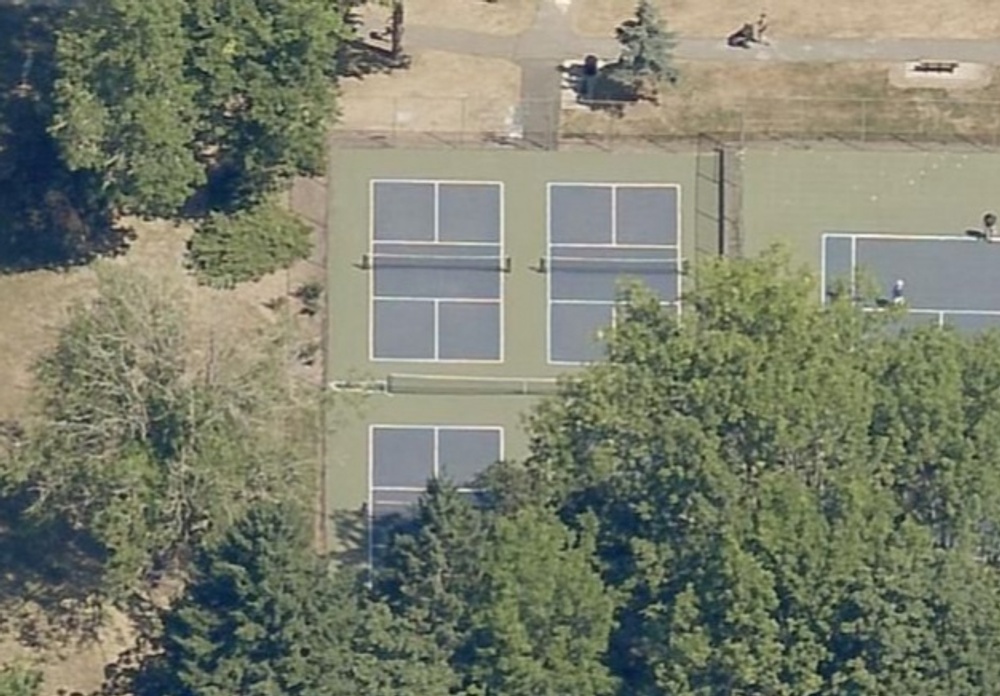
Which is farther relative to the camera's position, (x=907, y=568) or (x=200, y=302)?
(x=200, y=302)

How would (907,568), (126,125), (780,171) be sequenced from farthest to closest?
(780,171), (126,125), (907,568)

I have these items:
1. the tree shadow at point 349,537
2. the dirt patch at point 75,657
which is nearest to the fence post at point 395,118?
the tree shadow at point 349,537

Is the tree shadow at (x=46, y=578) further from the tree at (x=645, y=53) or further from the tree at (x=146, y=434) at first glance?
the tree at (x=645, y=53)

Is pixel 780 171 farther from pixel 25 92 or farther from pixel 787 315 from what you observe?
pixel 25 92

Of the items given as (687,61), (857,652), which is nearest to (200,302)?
(687,61)

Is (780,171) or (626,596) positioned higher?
(780,171)

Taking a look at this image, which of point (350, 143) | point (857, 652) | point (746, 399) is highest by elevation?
point (350, 143)

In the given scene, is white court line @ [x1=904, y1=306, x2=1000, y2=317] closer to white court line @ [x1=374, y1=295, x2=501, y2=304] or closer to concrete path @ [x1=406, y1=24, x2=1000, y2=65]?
concrete path @ [x1=406, y1=24, x2=1000, y2=65]

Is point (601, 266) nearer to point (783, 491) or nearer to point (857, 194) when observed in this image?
point (857, 194)

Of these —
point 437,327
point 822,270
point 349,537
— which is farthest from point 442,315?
point 822,270
